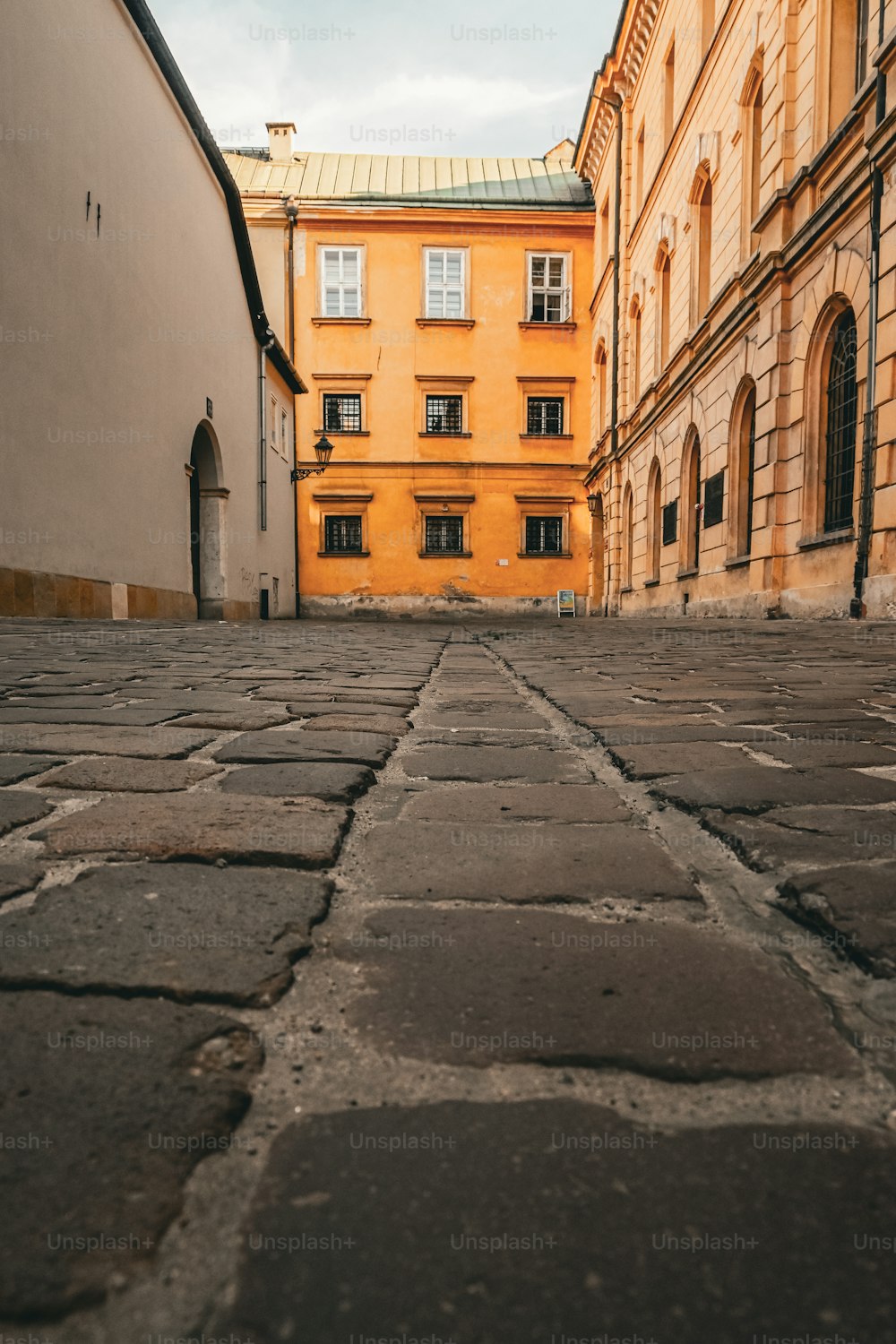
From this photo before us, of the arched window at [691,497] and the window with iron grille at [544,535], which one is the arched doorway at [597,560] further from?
the arched window at [691,497]

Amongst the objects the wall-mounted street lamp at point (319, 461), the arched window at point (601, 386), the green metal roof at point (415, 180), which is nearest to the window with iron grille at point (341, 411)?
the wall-mounted street lamp at point (319, 461)

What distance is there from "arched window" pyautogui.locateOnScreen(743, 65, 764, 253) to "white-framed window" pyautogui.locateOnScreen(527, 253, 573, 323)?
470 inches

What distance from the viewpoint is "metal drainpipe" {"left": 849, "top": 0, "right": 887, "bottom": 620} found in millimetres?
9242

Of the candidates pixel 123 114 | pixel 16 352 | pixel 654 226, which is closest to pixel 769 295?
pixel 654 226

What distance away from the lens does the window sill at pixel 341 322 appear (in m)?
24.1

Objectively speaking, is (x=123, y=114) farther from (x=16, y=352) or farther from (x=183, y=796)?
(x=183, y=796)

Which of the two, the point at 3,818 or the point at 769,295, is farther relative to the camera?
the point at 769,295

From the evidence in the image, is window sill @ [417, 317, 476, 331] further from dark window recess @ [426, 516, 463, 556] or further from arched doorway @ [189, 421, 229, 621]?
arched doorway @ [189, 421, 229, 621]

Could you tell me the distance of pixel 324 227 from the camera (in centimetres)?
2409

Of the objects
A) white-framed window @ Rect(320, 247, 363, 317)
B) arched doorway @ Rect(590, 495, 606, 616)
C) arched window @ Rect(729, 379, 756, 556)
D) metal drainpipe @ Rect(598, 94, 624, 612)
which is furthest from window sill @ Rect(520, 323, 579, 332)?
arched window @ Rect(729, 379, 756, 556)

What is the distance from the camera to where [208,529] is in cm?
1531

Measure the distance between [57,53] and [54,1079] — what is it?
37.8ft

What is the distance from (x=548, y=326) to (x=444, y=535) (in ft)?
22.5

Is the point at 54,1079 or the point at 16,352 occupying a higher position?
the point at 16,352
